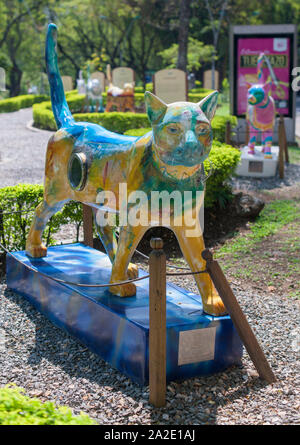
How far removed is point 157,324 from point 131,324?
0.40 metres

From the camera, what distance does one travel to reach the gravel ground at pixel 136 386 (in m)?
3.71

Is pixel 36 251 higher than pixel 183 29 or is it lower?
lower

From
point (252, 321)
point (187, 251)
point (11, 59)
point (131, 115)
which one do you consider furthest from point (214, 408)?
point (11, 59)

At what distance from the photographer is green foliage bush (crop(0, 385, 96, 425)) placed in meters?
2.74

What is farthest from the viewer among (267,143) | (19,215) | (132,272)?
(267,143)

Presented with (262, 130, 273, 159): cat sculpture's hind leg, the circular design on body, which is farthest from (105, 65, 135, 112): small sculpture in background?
the circular design on body

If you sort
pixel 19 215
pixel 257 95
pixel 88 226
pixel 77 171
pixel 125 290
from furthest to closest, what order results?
pixel 257 95
pixel 19 215
pixel 88 226
pixel 77 171
pixel 125 290

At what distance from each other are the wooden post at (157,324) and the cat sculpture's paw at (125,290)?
843mm

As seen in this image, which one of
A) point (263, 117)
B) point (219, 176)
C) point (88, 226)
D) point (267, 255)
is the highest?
point (263, 117)

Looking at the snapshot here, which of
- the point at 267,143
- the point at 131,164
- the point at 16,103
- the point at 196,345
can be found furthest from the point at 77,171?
the point at 16,103

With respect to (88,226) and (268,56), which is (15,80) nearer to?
(268,56)

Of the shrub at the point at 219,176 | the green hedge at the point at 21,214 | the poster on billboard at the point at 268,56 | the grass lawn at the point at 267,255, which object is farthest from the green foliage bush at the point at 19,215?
the poster on billboard at the point at 268,56

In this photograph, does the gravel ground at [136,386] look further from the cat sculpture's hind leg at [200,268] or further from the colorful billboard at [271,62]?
the colorful billboard at [271,62]

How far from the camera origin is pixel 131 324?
4.04 metres
